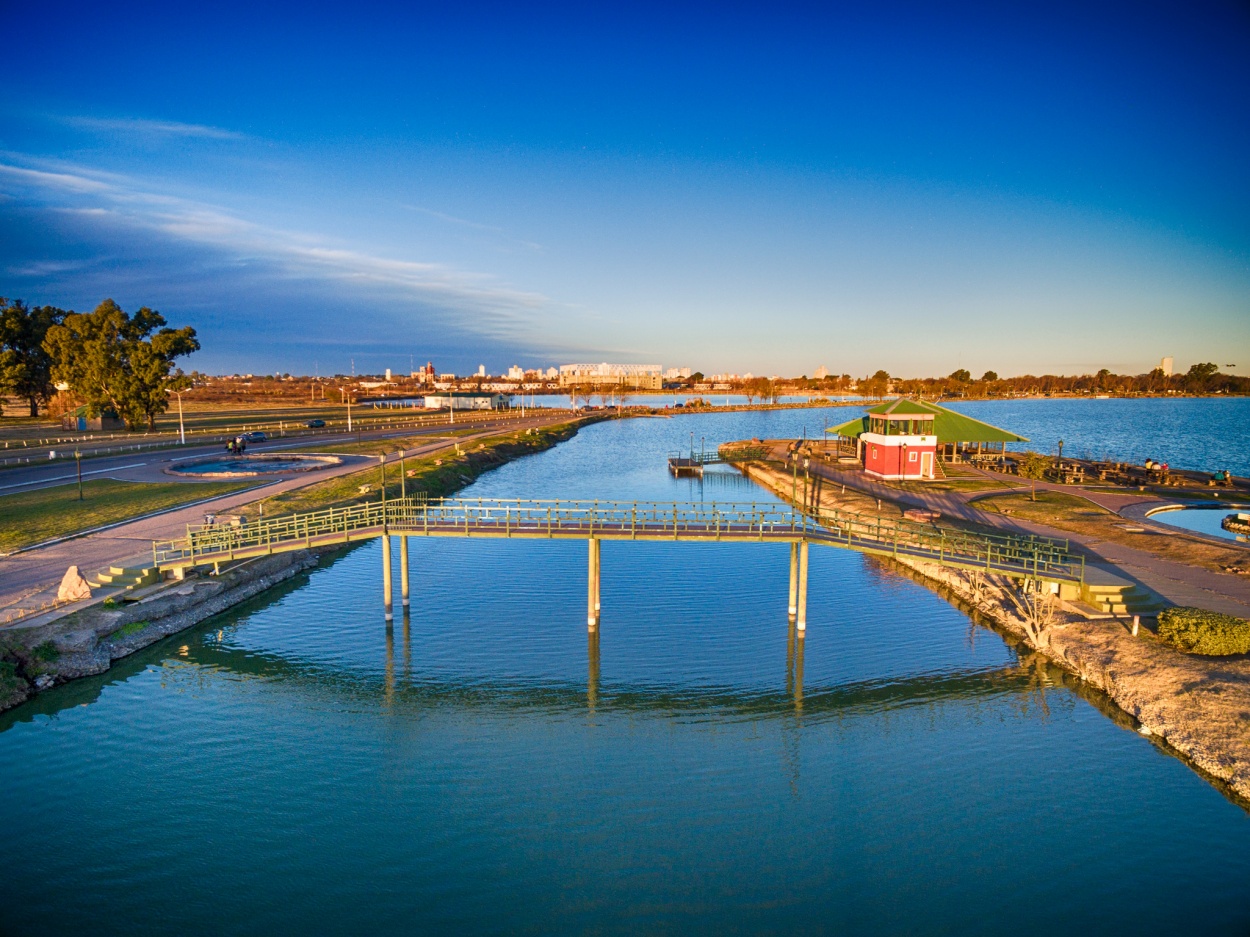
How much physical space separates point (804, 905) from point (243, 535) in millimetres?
30109

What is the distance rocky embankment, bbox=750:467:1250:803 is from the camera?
21.2m

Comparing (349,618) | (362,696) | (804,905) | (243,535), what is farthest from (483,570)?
(804,905)

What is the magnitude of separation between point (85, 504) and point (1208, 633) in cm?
5910

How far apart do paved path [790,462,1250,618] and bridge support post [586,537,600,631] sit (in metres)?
21.4

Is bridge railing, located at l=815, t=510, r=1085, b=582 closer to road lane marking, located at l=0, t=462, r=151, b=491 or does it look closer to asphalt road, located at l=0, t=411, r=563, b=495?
asphalt road, located at l=0, t=411, r=563, b=495

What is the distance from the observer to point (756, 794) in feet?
68.0

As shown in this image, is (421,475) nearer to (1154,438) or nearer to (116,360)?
(116,360)

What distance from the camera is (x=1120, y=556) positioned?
37.0 m

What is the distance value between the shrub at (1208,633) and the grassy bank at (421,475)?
122ft

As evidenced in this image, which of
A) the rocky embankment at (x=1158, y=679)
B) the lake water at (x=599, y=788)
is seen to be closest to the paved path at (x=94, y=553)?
the lake water at (x=599, y=788)

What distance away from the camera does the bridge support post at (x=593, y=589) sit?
109 ft

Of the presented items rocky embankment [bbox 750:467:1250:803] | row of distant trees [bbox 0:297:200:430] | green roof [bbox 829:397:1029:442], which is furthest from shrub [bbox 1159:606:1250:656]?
row of distant trees [bbox 0:297:200:430]

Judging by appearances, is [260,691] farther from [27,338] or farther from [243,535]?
[27,338]

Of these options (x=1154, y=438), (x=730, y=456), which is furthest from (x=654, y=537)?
(x=1154, y=438)
